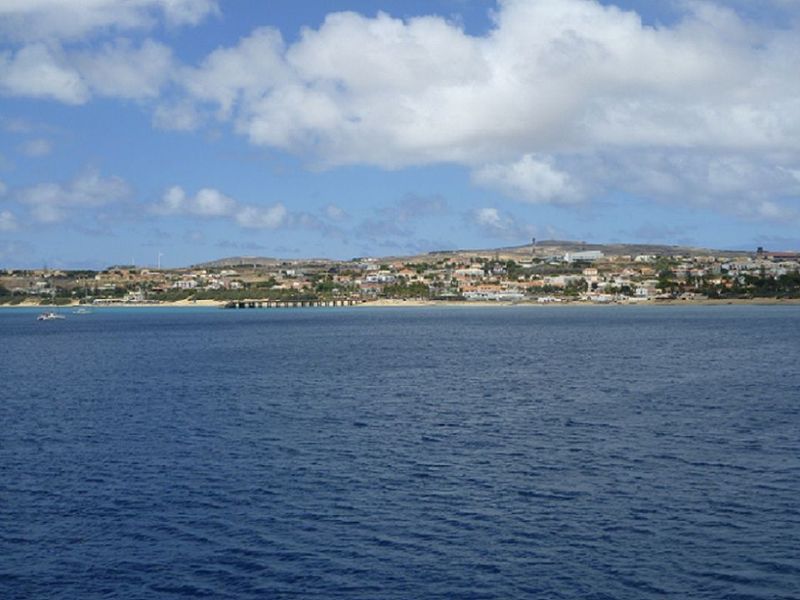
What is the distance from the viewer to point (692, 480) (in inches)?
881

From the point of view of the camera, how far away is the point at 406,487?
72.8 feet

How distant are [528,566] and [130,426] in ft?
62.4

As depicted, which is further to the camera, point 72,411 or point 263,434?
point 72,411

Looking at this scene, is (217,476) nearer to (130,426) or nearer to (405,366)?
(130,426)

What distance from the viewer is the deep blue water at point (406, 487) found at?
16.4 m

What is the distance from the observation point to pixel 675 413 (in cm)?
3319

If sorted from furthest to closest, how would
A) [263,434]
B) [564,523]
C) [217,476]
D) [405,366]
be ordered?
[405,366] → [263,434] → [217,476] → [564,523]

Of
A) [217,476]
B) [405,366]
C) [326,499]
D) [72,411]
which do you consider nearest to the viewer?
[326,499]

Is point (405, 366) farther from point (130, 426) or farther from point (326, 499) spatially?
point (326, 499)

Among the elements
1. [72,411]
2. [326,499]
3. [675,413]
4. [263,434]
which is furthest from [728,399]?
[72,411]

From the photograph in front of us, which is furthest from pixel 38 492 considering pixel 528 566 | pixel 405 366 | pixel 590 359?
pixel 590 359

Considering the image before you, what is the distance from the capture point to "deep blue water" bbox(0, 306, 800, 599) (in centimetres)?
1641

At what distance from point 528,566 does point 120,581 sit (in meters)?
6.99

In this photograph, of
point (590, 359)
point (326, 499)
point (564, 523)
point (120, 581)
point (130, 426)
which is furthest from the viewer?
point (590, 359)
